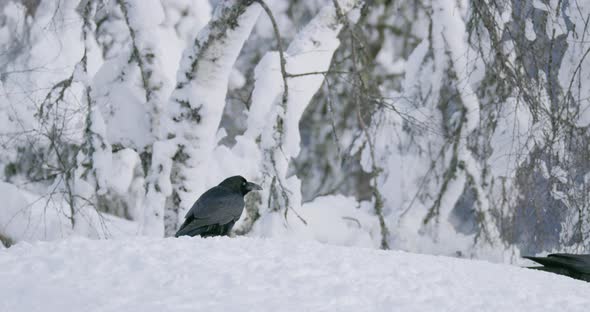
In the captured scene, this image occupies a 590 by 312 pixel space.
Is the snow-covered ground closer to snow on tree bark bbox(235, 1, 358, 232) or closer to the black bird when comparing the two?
the black bird

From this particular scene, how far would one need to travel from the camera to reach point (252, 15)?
630cm

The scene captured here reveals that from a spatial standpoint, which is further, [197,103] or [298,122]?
[298,122]

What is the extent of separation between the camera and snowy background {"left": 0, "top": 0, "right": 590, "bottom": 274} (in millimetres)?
5324

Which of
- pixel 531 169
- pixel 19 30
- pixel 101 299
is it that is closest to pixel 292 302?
pixel 101 299

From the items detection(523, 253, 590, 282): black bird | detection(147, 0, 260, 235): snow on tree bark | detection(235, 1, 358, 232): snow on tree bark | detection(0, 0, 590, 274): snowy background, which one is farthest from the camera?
detection(235, 1, 358, 232): snow on tree bark

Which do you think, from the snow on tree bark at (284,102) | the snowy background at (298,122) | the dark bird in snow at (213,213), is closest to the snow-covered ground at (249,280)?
the dark bird in snow at (213,213)

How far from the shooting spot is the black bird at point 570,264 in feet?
16.5

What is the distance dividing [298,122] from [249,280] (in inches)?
173

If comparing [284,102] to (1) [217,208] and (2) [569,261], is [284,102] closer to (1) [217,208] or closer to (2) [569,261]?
(1) [217,208]

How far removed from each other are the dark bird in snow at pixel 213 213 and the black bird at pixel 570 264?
1865mm

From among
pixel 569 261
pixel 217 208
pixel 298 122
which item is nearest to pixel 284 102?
pixel 298 122

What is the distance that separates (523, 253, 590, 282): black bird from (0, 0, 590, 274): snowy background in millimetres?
190

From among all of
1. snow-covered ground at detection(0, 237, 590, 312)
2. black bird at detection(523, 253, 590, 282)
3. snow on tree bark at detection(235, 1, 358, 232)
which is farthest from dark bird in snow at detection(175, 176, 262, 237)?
black bird at detection(523, 253, 590, 282)

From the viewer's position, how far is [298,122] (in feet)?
24.4
